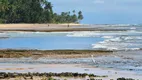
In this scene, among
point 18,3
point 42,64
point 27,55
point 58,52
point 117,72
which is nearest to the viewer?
point 117,72

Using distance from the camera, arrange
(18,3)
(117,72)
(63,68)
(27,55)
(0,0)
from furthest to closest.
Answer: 1. (18,3)
2. (0,0)
3. (27,55)
4. (63,68)
5. (117,72)

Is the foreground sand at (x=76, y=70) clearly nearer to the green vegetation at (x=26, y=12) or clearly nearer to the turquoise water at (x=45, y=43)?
the turquoise water at (x=45, y=43)

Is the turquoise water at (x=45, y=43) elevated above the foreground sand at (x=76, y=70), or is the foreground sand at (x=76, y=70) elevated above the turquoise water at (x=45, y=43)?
the foreground sand at (x=76, y=70)

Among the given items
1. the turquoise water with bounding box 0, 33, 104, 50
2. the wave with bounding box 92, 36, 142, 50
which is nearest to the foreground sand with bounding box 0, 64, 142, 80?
the wave with bounding box 92, 36, 142, 50

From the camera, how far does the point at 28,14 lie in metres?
127

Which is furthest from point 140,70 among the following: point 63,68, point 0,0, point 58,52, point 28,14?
point 28,14

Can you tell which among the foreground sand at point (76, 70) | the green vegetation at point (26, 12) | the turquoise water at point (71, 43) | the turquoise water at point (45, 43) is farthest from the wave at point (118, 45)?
the green vegetation at point (26, 12)

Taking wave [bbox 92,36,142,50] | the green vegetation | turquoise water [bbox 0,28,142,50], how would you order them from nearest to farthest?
wave [bbox 92,36,142,50]
turquoise water [bbox 0,28,142,50]
the green vegetation

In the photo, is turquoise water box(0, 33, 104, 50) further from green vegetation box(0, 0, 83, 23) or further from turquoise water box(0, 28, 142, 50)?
green vegetation box(0, 0, 83, 23)

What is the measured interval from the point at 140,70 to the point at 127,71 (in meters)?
0.79

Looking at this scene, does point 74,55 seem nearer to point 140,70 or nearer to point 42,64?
point 42,64

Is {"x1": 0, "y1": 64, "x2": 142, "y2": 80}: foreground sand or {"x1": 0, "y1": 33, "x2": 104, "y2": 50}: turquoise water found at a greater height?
{"x1": 0, "y1": 64, "x2": 142, "y2": 80}: foreground sand

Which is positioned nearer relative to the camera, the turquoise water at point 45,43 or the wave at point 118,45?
the wave at point 118,45

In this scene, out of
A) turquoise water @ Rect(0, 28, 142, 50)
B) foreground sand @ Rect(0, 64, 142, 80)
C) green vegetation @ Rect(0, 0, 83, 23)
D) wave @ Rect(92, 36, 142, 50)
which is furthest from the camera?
green vegetation @ Rect(0, 0, 83, 23)
